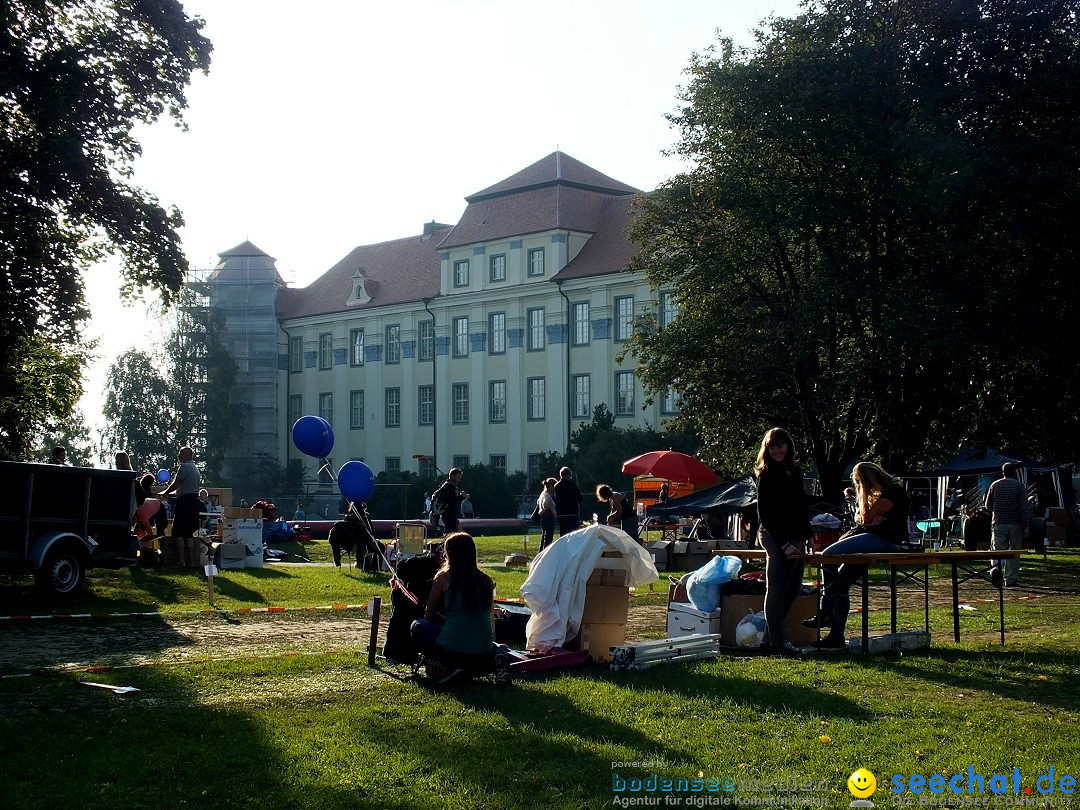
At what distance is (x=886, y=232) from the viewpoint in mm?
29812

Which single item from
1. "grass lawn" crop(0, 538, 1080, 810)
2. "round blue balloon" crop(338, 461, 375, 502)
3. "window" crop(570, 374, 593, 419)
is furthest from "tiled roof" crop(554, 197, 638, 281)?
"grass lawn" crop(0, 538, 1080, 810)

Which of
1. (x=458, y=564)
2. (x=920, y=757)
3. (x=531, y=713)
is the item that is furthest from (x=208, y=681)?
(x=920, y=757)

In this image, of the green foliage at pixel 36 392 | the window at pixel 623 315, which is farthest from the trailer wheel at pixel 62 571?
the window at pixel 623 315

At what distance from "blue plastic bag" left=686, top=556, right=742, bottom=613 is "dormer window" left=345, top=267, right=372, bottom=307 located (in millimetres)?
68320

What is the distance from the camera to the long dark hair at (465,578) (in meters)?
9.49

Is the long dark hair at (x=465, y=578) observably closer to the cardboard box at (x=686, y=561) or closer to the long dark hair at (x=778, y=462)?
the long dark hair at (x=778, y=462)

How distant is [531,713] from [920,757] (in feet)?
8.40

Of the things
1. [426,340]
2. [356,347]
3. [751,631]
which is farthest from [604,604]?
[356,347]

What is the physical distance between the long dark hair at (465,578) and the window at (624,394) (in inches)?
2175

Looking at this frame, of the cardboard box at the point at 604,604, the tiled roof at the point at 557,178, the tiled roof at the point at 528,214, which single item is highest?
the tiled roof at the point at 557,178

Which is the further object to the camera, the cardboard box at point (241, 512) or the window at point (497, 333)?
the window at point (497, 333)

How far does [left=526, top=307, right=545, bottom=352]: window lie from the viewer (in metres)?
69.6

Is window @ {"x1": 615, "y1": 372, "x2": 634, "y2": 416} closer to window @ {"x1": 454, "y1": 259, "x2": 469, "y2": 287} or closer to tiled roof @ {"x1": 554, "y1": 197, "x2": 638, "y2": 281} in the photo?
tiled roof @ {"x1": 554, "y1": 197, "x2": 638, "y2": 281}

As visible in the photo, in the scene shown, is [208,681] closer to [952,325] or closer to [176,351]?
[952,325]
